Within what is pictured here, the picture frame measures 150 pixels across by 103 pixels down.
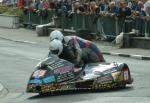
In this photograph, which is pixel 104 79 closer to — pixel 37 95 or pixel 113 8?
pixel 37 95

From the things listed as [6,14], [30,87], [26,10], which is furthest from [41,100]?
[6,14]

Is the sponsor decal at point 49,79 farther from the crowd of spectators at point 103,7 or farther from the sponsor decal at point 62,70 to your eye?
the crowd of spectators at point 103,7

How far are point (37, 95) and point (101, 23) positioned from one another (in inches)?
677

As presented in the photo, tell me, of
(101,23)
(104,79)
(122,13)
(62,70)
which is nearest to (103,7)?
(101,23)

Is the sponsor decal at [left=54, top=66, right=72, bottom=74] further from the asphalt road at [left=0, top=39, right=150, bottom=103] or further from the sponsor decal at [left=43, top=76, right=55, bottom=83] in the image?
the asphalt road at [left=0, top=39, right=150, bottom=103]

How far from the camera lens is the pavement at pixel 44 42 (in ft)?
84.0

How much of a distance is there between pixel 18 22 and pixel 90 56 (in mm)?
30754

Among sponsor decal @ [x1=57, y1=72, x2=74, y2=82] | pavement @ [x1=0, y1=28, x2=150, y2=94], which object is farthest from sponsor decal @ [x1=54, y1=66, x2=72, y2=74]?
pavement @ [x1=0, y1=28, x2=150, y2=94]

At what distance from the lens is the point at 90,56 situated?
1467cm

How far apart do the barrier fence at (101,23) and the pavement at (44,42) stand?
768 millimetres

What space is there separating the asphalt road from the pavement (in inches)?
29.0

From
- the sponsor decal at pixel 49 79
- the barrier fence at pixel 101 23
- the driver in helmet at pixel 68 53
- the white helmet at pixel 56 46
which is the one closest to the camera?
the sponsor decal at pixel 49 79

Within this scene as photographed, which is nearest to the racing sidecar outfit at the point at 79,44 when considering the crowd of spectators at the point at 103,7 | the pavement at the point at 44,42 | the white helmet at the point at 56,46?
the white helmet at the point at 56,46

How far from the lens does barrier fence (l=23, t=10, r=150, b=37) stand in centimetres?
2803
